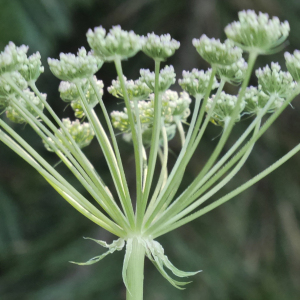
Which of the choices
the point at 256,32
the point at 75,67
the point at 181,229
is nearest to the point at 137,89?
the point at 75,67

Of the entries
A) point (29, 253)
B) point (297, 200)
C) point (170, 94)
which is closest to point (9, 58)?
point (170, 94)

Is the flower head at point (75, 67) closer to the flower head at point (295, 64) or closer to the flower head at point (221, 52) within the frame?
the flower head at point (221, 52)

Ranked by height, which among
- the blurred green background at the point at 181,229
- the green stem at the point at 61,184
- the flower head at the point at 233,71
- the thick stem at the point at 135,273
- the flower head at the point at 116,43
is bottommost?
the thick stem at the point at 135,273

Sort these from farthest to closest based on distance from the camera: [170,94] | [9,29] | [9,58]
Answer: [9,29] → [170,94] → [9,58]

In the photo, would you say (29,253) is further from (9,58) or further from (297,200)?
(9,58)

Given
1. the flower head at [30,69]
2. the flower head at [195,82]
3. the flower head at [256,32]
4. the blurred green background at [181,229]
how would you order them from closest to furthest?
the flower head at [256,32]
the flower head at [30,69]
the flower head at [195,82]
the blurred green background at [181,229]

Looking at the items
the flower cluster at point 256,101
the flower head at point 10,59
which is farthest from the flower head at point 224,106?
the flower head at point 10,59
